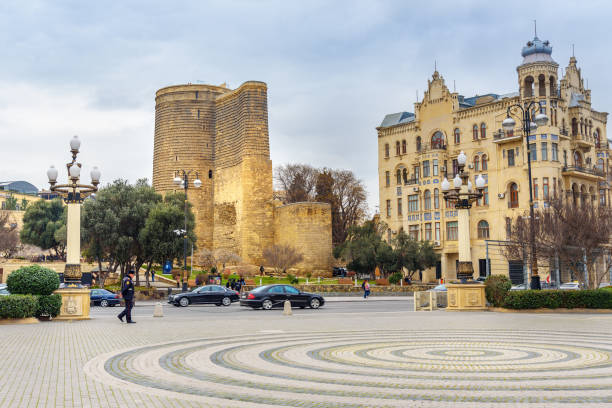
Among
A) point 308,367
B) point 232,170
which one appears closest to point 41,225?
point 232,170

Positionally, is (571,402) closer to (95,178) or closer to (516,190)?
(95,178)

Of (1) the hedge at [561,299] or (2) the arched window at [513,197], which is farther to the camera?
(2) the arched window at [513,197]

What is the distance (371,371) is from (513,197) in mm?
53894

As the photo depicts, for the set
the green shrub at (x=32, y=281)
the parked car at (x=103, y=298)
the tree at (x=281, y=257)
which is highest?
the tree at (x=281, y=257)

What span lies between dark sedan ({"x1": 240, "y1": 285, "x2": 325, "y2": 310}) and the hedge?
31.8 feet

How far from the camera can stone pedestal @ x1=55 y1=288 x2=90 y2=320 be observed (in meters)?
21.1

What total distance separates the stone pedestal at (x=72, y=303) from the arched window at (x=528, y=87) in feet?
160

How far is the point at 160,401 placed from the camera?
7.57 m

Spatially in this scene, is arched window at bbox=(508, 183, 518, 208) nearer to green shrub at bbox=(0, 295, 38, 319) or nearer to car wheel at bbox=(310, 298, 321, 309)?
car wheel at bbox=(310, 298, 321, 309)

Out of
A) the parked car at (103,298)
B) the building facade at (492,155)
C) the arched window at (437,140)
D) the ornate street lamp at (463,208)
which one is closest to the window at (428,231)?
the building facade at (492,155)

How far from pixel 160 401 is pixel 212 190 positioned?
71.2 metres

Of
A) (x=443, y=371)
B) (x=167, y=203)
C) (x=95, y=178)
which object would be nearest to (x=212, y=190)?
(x=167, y=203)

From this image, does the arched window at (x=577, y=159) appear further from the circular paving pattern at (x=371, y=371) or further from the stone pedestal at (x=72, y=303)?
the stone pedestal at (x=72, y=303)

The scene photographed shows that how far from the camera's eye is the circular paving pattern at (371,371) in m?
7.83
